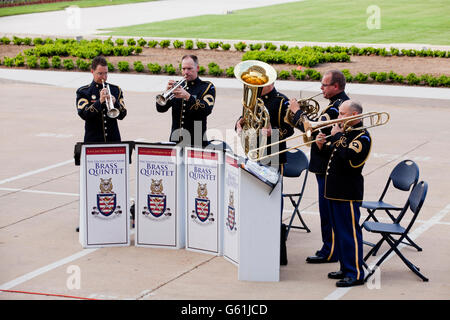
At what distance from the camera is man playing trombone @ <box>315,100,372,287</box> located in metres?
8.41

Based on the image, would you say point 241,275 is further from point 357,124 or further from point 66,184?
point 66,184

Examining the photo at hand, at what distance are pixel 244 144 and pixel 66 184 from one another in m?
4.40

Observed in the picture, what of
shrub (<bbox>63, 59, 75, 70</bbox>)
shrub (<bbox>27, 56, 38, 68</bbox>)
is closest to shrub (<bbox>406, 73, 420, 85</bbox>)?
shrub (<bbox>63, 59, 75, 70</bbox>)

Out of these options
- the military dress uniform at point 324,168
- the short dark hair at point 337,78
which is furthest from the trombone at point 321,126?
the short dark hair at point 337,78

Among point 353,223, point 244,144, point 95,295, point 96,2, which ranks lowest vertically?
point 95,295

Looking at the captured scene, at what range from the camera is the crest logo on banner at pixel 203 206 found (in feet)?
31.0

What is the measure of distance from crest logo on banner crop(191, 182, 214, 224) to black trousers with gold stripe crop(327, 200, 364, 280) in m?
1.57

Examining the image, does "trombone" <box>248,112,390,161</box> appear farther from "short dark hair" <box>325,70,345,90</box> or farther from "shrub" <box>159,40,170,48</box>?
"shrub" <box>159,40,170,48</box>

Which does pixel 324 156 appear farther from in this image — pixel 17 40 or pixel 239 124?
pixel 17 40

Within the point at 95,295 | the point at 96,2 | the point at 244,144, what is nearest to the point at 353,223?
the point at 244,144

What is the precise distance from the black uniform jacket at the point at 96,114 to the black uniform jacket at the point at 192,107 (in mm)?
621

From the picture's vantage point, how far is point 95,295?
8266 millimetres

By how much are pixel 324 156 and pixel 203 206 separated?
4.92ft

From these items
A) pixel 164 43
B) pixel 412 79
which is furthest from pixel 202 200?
pixel 164 43
